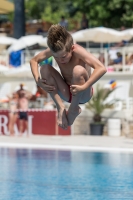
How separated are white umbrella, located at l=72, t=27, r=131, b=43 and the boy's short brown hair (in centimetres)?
1449

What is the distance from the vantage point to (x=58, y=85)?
25.9 ft

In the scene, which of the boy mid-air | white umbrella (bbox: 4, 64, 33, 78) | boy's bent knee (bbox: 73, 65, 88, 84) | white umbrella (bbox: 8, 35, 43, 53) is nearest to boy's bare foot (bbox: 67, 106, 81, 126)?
the boy mid-air

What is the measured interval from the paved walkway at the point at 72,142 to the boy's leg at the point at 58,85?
9063 millimetres

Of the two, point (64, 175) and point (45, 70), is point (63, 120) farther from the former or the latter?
point (64, 175)

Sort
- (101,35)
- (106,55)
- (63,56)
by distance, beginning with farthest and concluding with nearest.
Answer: (101,35) → (106,55) → (63,56)

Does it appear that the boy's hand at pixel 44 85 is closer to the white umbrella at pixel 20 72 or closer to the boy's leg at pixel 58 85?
the boy's leg at pixel 58 85

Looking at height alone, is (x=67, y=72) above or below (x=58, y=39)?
below

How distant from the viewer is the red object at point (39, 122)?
1991 centimetres

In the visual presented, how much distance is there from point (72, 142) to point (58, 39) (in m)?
11.5

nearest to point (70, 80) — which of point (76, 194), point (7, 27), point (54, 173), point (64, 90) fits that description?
point (64, 90)

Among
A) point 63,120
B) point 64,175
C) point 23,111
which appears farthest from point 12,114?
point 63,120

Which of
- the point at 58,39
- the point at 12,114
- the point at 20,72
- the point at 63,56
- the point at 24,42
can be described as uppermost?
the point at 24,42

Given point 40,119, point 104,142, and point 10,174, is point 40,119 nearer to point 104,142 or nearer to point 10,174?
point 104,142

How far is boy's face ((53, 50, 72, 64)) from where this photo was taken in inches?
282
